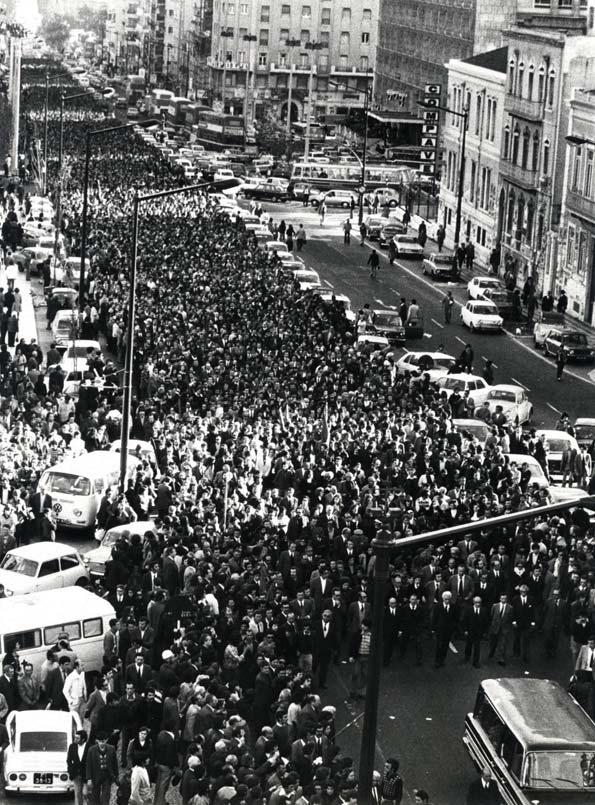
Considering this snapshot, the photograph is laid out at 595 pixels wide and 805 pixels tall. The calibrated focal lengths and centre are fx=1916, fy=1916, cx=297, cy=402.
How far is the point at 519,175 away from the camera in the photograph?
7900cm

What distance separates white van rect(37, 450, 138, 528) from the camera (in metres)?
35.6

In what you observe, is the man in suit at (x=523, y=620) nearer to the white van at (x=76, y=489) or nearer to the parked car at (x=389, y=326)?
the white van at (x=76, y=489)

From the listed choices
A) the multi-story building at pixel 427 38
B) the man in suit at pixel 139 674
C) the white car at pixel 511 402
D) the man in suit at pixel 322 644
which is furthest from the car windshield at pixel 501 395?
the multi-story building at pixel 427 38

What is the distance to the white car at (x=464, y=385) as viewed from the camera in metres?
48.4

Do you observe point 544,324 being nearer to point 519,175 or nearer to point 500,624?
point 519,175

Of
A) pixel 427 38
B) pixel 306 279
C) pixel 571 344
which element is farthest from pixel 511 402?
pixel 427 38

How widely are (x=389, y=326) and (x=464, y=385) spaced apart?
10737mm

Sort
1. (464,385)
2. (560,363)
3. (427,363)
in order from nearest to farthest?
1. (464,385)
2. (427,363)
3. (560,363)

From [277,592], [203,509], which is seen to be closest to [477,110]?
[203,509]

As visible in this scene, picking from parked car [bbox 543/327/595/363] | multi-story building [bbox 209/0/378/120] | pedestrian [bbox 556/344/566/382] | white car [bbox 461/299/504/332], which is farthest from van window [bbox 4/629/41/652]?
multi-story building [bbox 209/0/378/120]

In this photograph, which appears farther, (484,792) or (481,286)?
(481,286)

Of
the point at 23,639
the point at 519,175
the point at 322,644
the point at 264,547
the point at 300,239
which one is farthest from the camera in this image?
the point at 300,239

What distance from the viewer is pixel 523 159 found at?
3100 inches

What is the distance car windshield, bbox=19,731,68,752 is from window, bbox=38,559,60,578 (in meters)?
7.29
